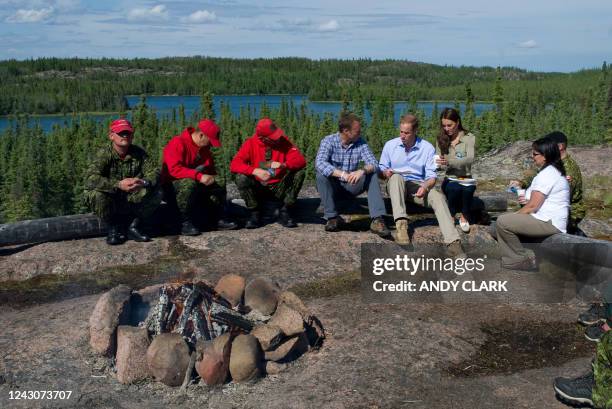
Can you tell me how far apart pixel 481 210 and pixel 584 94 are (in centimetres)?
12389

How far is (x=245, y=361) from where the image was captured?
4363 mm

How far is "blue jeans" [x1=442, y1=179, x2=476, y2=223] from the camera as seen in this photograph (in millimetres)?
7453

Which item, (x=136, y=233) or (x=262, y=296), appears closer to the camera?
(x=262, y=296)

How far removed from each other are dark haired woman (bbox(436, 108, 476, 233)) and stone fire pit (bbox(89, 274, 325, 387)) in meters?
3.12

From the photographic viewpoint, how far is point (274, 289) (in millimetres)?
5379

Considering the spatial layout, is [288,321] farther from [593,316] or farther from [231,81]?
[231,81]

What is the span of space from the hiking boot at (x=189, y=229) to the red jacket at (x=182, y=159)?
59 centimetres

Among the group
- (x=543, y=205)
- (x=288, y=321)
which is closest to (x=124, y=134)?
(x=288, y=321)

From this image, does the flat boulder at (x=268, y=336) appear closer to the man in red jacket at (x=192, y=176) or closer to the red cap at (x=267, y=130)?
the man in red jacket at (x=192, y=176)

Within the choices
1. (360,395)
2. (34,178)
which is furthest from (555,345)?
(34,178)

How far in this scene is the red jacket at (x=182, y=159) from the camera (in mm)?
7246

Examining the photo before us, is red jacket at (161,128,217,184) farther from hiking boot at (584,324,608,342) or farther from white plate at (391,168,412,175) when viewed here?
hiking boot at (584,324,608,342)

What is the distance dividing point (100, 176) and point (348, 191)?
9.97 feet

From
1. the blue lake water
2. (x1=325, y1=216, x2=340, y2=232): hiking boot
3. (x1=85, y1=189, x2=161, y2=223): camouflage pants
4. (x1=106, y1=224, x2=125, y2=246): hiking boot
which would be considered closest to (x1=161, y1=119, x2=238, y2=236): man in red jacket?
(x1=85, y1=189, x2=161, y2=223): camouflage pants
